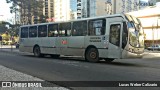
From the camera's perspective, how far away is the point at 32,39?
91.5 feet

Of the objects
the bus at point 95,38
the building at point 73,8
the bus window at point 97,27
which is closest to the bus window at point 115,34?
the bus at point 95,38

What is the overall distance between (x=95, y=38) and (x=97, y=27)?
726 millimetres

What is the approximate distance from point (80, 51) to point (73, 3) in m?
124

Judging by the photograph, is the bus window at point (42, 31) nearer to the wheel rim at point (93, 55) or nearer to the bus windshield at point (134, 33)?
the wheel rim at point (93, 55)

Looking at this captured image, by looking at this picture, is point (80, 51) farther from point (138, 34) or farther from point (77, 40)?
point (138, 34)

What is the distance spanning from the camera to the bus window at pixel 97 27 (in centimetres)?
1973

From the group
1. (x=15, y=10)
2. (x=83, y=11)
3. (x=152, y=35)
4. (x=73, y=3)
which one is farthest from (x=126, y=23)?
(x=73, y=3)

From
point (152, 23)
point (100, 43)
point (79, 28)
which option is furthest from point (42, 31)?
point (152, 23)

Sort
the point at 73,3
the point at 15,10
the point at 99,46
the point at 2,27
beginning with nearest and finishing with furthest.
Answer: the point at 99,46
the point at 15,10
the point at 2,27
the point at 73,3

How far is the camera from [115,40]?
1880 cm

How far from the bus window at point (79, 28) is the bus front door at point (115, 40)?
8.37ft

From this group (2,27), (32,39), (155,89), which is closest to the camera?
(155,89)

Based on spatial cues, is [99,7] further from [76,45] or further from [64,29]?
[76,45]

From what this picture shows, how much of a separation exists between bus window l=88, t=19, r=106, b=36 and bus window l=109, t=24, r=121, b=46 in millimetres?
707
